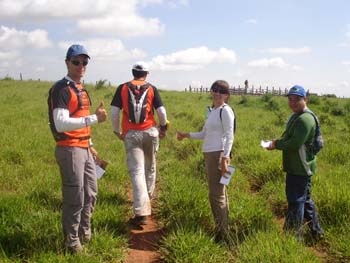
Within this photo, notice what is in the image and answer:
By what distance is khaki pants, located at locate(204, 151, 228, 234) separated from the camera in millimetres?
4328

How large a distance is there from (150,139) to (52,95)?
A: 181 cm

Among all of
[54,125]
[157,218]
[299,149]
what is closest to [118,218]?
[157,218]

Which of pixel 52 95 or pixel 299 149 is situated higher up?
pixel 52 95

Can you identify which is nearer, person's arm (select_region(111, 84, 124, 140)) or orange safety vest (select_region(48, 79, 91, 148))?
orange safety vest (select_region(48, 79, 91, 148))

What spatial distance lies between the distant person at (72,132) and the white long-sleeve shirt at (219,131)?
128 cm

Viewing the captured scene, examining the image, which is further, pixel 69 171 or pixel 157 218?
pixel 157 218

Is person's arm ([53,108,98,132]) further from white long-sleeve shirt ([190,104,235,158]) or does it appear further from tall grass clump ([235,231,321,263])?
tall grass clump ([235,231,321,263])

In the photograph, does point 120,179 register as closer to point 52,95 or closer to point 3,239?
point 3,239

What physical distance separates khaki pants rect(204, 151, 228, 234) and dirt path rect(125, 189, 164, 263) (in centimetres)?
81

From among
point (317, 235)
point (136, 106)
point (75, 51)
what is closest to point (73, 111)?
point (75, 51)

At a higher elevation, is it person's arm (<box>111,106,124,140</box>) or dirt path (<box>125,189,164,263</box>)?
person's arm (<box>111,106,124,140</box>)

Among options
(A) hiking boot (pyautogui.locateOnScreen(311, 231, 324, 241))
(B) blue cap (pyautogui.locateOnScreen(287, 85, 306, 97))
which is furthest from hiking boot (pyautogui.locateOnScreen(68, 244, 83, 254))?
(B) blue cap (pyautogui.locateOnScreen(287, 85, 306, 97))

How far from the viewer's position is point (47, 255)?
3.69m

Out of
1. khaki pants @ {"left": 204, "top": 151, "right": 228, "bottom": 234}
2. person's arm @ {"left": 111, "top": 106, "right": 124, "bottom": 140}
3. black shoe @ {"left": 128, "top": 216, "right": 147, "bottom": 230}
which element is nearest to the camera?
khaki pants @ {"left": 204, "top": 151, "right": 228, "bottom": 234}
